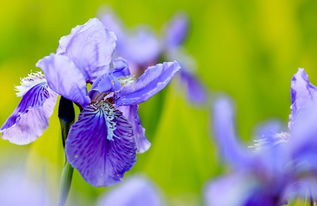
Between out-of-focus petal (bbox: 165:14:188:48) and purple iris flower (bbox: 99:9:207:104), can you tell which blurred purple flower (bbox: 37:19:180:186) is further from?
out-of-focus petal (bbox: 165:14:188:48)

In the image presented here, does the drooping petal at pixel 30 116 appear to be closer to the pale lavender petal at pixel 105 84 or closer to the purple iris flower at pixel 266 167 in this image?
the pale lavender petal at pixel 105 84

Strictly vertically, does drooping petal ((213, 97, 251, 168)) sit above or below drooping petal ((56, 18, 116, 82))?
below

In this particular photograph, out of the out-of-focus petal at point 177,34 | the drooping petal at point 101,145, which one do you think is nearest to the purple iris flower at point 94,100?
the drooping petal at point 101,145

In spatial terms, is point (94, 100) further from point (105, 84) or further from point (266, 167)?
point (266, 167)

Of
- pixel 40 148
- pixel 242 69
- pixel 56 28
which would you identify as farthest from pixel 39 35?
pixel 40 148

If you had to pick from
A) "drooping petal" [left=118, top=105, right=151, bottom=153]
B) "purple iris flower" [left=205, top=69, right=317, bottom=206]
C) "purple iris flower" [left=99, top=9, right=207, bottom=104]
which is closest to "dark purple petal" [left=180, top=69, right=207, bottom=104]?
"purple iris flower" [left=99, top=9, right=207, bottom=104]

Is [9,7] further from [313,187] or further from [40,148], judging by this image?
[313,187]

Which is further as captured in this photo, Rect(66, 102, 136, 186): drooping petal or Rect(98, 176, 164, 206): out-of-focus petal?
Rect(66, 102, 136, 186): drooping petal
